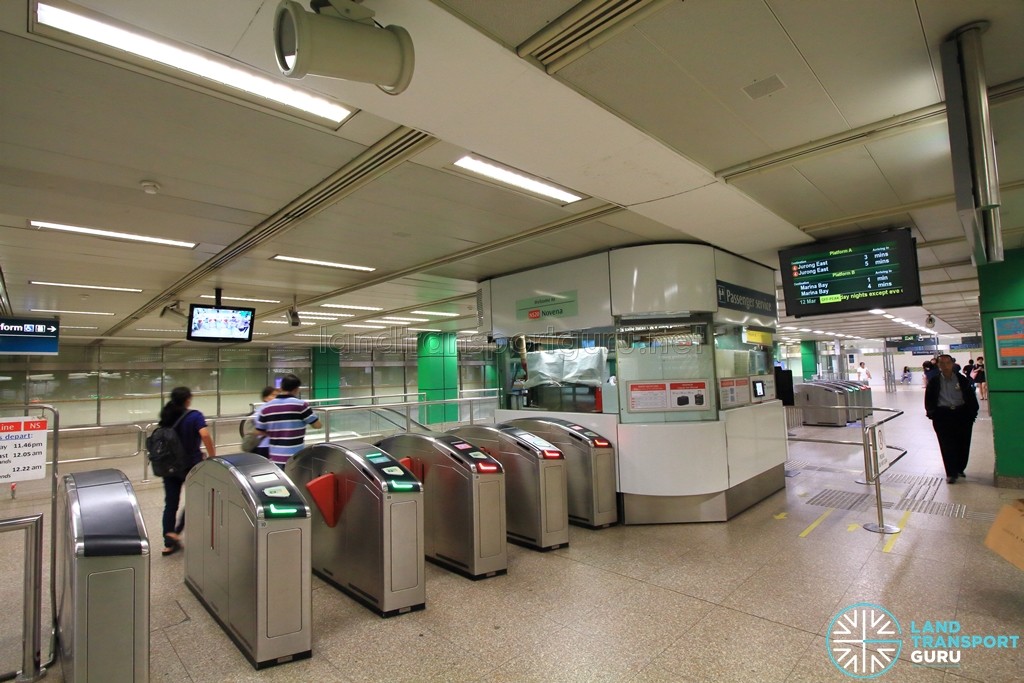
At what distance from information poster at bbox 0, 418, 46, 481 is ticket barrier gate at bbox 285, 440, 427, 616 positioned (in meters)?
1.58

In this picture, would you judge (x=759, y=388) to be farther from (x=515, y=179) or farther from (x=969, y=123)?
(x=969, y=123)

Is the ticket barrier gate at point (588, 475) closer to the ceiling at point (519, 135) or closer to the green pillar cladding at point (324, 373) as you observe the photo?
the ceiling at point (519, 135)

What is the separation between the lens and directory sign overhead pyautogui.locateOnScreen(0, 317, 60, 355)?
32.2ft

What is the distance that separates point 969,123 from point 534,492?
3.74m

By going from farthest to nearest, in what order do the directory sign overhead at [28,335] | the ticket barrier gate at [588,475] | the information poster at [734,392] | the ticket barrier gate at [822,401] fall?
1. the ticket barrier gate at [822,401]
2. the directory sign overhead at [28,335]
3. the information poster at [734,392]
4. the ticket barrier gate at [588,475]

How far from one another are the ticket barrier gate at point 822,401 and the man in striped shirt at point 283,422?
39.2 feet

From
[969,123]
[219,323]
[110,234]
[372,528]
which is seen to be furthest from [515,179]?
[219,323]

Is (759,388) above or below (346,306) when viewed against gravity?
below

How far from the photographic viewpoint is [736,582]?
12.2ft

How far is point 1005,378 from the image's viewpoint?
6156 millimetres

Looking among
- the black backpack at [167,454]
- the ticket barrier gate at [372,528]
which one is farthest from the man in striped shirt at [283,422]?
the ticket barrier gate at [372,528]

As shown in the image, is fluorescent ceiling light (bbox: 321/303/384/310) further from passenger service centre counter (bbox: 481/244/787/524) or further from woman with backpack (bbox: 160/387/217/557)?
woman with backpack (bbox: 160/387/217/557)

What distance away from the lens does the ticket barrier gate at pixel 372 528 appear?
10.9ft

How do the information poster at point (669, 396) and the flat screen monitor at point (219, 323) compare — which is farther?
the flat screen monitor at point (219, 323)
